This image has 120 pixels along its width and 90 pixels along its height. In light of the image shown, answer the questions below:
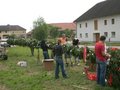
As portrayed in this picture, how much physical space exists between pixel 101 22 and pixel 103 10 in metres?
2.36

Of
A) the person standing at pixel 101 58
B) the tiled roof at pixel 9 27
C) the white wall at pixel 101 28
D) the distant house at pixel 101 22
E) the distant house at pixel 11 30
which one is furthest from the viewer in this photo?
the tiled roof at pixel 9 27

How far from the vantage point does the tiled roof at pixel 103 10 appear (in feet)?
192

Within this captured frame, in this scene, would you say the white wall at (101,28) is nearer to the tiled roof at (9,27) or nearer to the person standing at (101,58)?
the person standing at (101,58)

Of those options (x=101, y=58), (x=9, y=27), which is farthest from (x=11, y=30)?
(x=101, y=58)

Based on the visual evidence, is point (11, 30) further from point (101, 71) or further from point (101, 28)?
point (101, 71)

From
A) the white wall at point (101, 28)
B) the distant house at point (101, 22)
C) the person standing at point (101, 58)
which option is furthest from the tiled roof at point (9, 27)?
the person standing at point (101, 58)

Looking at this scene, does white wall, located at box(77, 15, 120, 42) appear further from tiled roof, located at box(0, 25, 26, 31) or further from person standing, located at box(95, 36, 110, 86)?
tiled roof, located at box(0, 25, 26, 31)

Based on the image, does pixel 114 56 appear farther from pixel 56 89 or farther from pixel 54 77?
pixel 54 77

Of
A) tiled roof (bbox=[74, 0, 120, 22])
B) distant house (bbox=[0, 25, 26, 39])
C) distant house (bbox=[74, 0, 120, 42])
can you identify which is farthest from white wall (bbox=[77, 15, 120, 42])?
distant house (bbox=[0, 25, 26, 39])

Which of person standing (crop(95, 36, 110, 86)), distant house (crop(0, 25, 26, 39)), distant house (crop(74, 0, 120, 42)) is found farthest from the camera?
distant house (crop(0, 25, 26, 39))

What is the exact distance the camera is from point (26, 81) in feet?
46.4

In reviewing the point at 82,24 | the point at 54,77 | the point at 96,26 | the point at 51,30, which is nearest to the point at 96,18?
the point at 96,26

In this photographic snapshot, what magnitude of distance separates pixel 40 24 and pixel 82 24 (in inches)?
1022

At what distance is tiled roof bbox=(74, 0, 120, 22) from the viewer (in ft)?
192
